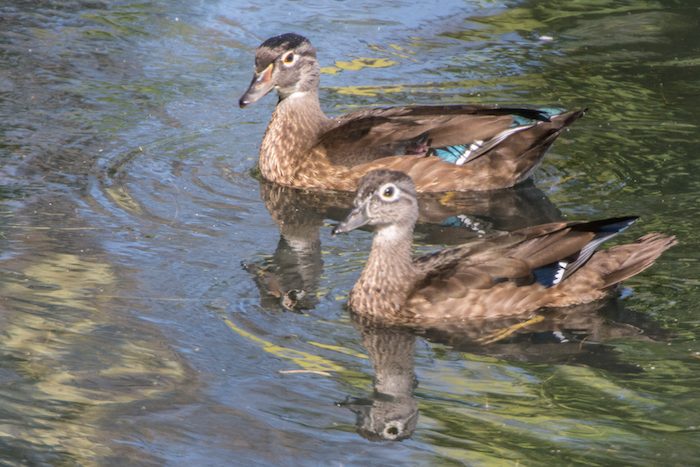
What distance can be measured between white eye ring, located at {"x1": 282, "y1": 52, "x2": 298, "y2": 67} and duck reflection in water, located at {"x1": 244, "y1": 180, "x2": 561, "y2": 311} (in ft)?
4.09

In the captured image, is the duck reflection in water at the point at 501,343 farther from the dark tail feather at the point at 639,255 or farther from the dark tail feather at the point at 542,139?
the dark tail feather at the point at 542,139

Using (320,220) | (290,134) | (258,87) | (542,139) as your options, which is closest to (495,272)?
(320,220)

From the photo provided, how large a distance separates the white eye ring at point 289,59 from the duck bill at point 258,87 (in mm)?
123

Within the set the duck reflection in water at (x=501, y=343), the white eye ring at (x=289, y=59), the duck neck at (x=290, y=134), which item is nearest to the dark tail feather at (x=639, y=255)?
the duck reflection in water at (x=501, y=343)

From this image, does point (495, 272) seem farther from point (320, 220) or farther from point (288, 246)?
point (320, 220)

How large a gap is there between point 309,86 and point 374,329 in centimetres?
442

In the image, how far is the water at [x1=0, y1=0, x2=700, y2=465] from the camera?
7.43 metres

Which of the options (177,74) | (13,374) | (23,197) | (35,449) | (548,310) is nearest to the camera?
(35,449)

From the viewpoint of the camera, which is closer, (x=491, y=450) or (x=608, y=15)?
(x=491, y=450)

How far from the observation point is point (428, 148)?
12070 mm

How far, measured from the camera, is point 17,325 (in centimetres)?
859

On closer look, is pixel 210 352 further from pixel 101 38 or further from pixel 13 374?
pixel 101 38

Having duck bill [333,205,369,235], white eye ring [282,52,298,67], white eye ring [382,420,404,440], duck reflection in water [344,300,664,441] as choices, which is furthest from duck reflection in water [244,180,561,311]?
white eye ring [382,420,404,440]

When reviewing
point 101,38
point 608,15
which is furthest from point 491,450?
point 608,15
